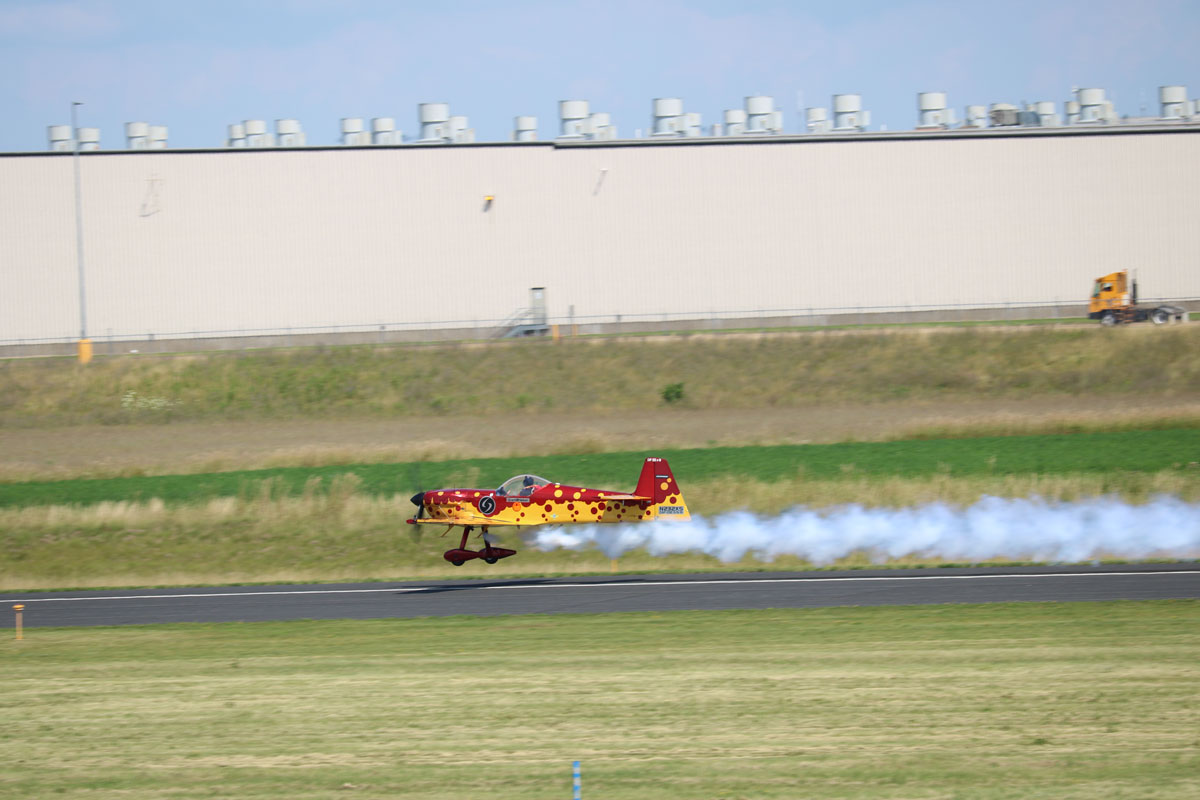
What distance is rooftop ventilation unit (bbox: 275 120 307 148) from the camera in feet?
284

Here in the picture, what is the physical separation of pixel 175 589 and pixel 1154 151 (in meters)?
79.8

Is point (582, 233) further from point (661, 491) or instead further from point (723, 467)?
point (661, 491)

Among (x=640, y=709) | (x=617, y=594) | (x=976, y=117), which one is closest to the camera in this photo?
(x=640, y=709)

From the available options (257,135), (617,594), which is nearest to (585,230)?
(257,135)

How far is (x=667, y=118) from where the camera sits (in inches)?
3516

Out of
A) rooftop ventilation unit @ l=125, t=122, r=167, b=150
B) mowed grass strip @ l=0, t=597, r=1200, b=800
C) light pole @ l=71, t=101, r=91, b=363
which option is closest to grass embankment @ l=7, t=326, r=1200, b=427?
light pole @ l=71, t=101, r=91, b=363

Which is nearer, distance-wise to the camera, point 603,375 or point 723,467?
point 723,467

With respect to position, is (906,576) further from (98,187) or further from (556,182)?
(98,187)

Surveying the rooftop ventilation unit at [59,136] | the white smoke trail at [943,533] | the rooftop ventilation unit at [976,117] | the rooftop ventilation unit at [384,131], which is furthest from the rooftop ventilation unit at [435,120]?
the white smoke trail at [943,533]

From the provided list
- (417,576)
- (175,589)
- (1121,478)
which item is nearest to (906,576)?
(1121,478)

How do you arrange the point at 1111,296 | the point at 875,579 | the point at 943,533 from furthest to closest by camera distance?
the point at 1111,296, the point at 943,533, the point at 875,579

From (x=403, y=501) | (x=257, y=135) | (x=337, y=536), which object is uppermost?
(x=257, y=135)

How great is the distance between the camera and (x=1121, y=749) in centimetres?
1570

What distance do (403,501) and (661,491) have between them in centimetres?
1454
